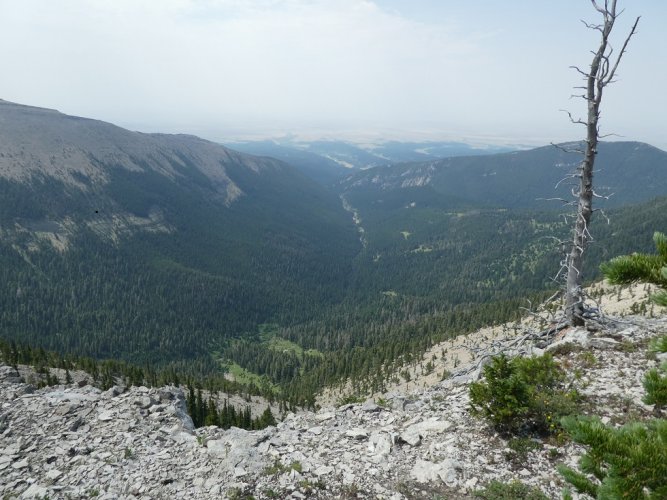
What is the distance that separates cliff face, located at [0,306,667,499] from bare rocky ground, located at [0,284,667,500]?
5 centimetres

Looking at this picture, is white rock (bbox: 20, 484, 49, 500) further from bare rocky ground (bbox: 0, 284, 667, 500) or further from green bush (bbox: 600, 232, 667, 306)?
green bush (bbox: 600, 232, 667, 306)

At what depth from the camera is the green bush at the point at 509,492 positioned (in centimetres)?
1368

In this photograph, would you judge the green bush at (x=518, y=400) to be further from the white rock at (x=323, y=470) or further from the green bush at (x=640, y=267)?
the green bush at (x=640, y=267)

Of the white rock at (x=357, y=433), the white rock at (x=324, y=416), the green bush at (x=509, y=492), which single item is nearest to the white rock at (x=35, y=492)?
the white rock at (x=324, y=416)

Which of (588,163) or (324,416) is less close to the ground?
(588,163)

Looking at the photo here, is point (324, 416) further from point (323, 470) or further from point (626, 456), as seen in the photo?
point (626, 456)

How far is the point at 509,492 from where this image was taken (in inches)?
551

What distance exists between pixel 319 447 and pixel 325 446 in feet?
0.93

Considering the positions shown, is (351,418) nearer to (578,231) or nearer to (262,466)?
(262,466)

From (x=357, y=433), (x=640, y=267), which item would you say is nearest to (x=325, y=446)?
(x=357, y=433)

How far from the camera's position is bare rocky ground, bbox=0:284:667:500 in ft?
51.0

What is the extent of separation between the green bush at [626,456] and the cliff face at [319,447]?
31.2ft

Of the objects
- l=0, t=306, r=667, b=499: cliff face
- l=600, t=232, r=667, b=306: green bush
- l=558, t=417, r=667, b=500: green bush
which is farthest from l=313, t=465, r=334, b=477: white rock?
l=600, t=232, r=667, b=306: green bush

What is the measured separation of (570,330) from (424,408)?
372 inches
